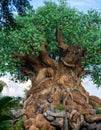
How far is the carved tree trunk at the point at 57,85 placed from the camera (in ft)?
128

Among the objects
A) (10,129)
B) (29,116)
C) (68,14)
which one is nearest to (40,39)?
(68,14)

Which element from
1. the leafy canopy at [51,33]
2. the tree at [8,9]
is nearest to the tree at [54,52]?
the leafy canopy at [51,33]

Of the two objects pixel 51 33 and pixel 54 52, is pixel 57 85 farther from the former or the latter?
pixel 51 33

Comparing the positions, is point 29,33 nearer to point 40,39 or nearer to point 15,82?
point 40,39

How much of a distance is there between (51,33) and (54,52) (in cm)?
188

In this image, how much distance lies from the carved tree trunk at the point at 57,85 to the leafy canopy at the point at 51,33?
0.75m

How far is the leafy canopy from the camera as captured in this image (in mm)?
40219

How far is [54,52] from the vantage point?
43188 millimetres

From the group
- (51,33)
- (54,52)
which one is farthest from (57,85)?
(51,33)

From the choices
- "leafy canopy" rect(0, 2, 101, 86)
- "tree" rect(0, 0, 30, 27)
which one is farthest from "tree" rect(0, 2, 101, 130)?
"tree" rect(0, 0, 30, 27)

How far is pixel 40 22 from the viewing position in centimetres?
4219

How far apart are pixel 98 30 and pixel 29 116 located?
1035 centimetres

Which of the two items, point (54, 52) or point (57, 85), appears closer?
point (57, 85)

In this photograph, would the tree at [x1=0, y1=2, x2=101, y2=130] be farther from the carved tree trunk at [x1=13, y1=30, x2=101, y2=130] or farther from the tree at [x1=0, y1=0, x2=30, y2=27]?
the tree at [x1=0, y1=0, x2=30, y2=27]
